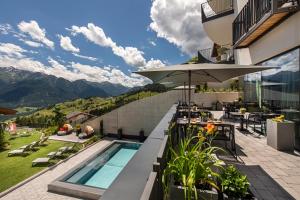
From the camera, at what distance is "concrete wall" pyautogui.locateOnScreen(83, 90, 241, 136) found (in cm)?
2194

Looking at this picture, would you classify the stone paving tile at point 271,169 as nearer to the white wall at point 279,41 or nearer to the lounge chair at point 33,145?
the white wall at point 279,41

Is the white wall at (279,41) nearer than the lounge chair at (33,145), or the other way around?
the white wall at (279,41)

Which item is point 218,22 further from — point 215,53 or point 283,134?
point 283,134

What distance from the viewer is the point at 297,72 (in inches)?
263

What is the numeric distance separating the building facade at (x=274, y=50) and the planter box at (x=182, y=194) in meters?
Result: 5.33

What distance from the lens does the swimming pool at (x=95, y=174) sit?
33.3 feet

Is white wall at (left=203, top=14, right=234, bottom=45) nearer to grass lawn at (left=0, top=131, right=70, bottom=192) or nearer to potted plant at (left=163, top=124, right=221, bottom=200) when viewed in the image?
potted plant at (left=163, top=124, right=221, bottom=200)

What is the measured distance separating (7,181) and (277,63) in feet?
50.7

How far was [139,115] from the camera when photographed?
76.9 ft

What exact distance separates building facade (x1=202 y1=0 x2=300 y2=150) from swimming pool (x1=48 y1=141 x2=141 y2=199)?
22.2 feet

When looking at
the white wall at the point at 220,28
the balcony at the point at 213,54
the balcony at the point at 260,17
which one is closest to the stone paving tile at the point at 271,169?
the balcony at the point at 260,17

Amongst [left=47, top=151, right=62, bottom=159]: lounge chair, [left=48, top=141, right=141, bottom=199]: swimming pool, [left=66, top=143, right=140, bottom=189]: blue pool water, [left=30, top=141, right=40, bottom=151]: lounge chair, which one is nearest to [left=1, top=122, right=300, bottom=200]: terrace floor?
[left=48, top=141, right=141, bottom=199]: swimming pool

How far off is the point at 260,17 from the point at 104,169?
12.2 m

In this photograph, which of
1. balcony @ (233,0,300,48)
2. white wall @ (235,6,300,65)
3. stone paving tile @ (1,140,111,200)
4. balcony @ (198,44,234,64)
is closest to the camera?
balcony @ (233,0,300,48)
